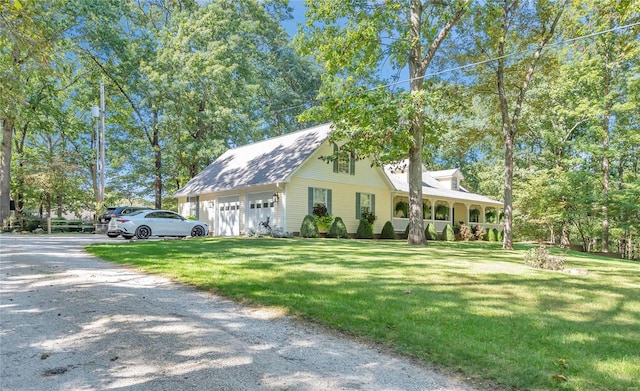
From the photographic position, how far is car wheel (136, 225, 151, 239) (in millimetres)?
17641

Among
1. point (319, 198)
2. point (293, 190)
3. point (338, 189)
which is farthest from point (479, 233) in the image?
point (293, 190)

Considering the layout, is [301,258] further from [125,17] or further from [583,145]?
[125,17]

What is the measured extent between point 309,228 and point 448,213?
13.7 m

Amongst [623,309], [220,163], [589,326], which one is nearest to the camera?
[589,326]

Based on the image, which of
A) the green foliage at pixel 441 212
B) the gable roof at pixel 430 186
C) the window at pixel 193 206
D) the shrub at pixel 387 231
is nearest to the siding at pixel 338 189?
the shrub at pixel 387 231

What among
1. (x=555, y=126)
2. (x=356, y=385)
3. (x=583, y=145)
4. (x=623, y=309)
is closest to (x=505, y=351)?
(x=356, y=385)

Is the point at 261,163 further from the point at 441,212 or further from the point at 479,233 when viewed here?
the point at 479,233

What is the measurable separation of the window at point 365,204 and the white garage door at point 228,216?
6974 mm

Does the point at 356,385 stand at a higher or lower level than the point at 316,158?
lower

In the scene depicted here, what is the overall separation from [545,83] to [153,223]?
28708 mm

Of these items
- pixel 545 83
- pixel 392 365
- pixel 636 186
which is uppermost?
pixel 545 83

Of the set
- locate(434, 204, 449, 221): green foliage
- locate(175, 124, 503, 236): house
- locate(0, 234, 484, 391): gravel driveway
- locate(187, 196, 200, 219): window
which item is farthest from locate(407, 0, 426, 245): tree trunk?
locate(187, 196, 200, 219): window

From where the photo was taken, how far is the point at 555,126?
3192 centimetres

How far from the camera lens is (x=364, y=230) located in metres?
22.0
